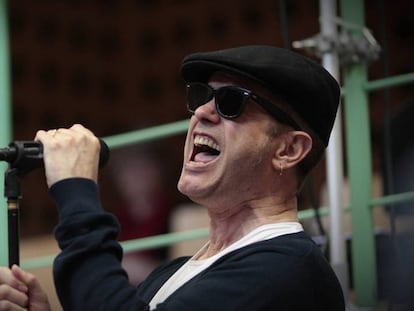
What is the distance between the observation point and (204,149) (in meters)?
1.33

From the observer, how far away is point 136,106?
17.8 feet

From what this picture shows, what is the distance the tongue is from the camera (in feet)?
4.31

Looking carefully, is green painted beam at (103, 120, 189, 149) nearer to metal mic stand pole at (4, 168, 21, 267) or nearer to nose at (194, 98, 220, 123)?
nose at (194, 98, 220, 123)

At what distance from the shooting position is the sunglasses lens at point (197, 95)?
4.33ft

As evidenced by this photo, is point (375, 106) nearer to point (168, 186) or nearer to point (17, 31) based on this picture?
point (168, 186)

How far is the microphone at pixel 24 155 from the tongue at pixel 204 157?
0.26m

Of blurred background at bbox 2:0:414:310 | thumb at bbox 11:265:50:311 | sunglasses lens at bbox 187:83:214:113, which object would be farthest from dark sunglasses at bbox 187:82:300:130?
blurred background at bbox 2:0:414:310

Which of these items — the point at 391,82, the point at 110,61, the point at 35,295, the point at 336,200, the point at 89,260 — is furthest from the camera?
the point at 110,61

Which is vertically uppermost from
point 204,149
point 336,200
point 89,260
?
point 204,149

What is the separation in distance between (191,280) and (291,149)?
0.86ft

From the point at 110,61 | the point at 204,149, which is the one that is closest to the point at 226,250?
the point at 204,149

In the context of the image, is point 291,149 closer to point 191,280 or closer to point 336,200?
point 191,280

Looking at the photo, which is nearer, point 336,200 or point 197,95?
point 197,95

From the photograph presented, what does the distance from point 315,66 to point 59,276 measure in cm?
50
